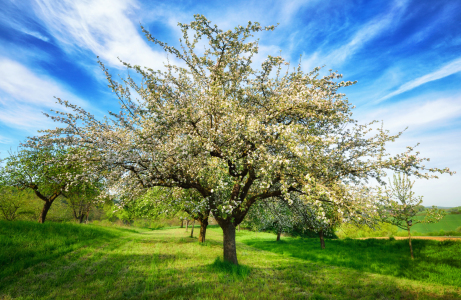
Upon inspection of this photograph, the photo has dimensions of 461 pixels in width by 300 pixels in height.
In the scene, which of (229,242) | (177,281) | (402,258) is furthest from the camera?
(402,258)

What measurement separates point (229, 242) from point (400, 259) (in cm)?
1440

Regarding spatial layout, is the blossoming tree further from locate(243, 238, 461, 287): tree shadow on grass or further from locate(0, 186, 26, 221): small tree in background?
locate(0, 186, 26, 221): small tree in background

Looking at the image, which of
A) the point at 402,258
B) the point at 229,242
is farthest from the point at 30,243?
the point at 402,258

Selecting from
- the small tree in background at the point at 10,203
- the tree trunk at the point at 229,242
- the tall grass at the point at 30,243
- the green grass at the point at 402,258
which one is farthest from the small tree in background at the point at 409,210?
the small tree in background at the point at 10,203

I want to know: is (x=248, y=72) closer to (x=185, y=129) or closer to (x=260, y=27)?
(x=260, y=27)

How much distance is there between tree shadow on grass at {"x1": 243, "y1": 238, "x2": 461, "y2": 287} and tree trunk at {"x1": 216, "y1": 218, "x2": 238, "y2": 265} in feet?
34.4

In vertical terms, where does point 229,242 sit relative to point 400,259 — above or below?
above

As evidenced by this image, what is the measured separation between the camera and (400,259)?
16406mm

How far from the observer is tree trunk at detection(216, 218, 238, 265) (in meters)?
13.2

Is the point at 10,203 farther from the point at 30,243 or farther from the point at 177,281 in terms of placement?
the point at 177,281

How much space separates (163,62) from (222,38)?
4.22 metres

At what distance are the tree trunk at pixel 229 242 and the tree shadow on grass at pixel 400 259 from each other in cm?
1049

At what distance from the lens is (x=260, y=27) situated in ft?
36.9

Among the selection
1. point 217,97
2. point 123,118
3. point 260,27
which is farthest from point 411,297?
point 123,118
